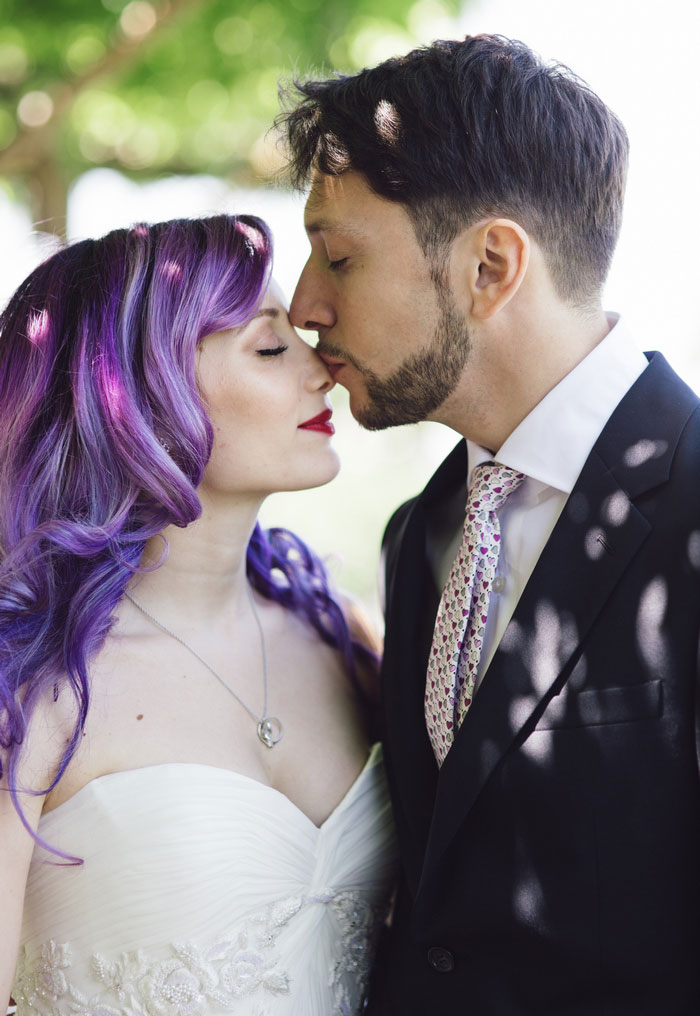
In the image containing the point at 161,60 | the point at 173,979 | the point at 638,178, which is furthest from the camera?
the point at 638,178

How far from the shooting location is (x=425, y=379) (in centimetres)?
242

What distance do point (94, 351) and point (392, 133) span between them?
943 mm

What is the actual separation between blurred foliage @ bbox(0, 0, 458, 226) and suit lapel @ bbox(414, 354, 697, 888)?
3114 mm

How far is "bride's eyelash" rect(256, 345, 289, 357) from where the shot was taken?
250cm

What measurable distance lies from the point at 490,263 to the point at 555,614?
92 centimetres

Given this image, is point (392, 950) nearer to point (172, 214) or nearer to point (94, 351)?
point (94, 351)

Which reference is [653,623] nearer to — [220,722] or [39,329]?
[220,722]

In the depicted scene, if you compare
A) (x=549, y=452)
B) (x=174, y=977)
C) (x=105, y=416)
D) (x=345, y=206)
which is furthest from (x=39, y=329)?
(x=174, y=977)

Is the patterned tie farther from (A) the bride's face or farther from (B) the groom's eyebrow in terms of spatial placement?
(B) the groom's eyebrow

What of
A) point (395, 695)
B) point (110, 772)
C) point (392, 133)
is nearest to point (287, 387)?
point (392, 133)

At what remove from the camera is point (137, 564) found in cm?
246

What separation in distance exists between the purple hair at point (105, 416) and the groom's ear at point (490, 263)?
1.82 feet

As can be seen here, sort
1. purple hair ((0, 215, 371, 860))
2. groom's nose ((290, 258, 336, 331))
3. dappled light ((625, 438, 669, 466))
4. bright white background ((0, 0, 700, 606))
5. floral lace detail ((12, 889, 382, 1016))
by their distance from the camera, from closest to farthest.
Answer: dappled light ((625, 438, 669, 466)), floral lace detail ((12, 889, 382, 1016)), purple hair ((0, 215, 371, 860)), groom's nose ((290, 258, 336, 331)), bright white background ((0, 0, 700, 606))

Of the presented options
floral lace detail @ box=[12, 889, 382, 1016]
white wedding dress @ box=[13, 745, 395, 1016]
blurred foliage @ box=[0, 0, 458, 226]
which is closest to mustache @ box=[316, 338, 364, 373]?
white wedding dress @ box=[13, 745, 395, 1016]
